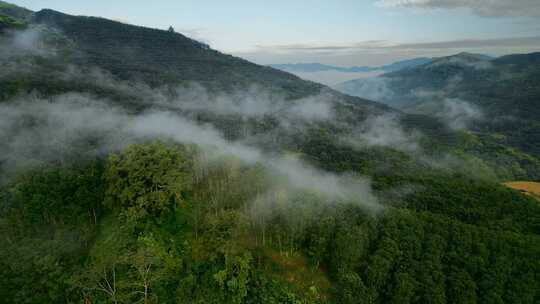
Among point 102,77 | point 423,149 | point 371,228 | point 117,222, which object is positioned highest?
A: point 102,77

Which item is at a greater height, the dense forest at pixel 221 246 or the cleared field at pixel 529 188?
the dense forest at pixel 221 246

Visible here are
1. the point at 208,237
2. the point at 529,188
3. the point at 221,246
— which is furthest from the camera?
the point at 529,188

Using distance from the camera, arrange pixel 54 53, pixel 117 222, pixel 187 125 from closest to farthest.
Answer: pixel 117 222 < pixel 187 125 < pixel 54 53

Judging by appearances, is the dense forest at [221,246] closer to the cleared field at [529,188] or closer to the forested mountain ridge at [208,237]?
the forested mountain ridge at [208,237]

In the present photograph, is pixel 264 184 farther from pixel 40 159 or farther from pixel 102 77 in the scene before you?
pixel 102 77

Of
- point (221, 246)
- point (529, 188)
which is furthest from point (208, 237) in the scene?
point (529, 188)

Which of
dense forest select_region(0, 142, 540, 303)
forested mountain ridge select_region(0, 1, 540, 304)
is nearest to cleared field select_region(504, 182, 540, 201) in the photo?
forested mountain ridge select_region(0, 1, 540, 304)

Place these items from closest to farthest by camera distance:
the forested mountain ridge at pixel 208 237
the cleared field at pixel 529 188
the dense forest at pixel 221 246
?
the dense forest at pixel 221 246 → the forested mountain ridge at pixel 208 237 → the cleared field at pixel 529 188

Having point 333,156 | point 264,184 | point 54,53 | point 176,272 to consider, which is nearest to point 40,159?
point 176,272

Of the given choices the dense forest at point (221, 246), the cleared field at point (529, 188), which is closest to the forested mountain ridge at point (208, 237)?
the dense forest at point (221, 246)

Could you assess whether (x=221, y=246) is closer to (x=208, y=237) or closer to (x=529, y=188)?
(x=208, y=237)

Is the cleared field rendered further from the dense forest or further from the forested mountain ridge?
the dense forest
